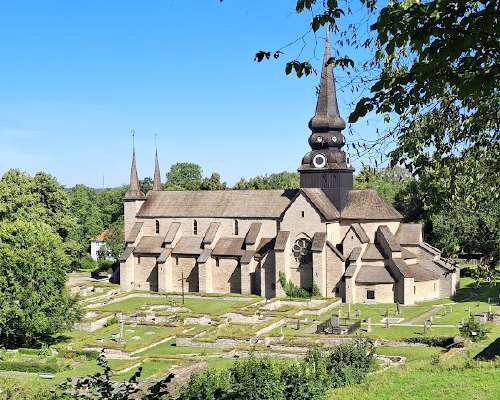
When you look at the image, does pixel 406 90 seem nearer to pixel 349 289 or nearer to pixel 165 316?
pixel 165 316

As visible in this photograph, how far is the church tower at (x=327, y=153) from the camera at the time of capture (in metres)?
51.2

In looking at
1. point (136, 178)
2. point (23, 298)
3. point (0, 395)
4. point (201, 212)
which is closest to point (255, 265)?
point (201, 212)

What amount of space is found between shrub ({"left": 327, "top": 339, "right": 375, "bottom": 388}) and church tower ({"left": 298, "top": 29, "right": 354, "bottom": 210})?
26.5m

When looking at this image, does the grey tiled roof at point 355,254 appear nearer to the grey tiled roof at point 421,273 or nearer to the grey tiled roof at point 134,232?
the grey tiled roof at point 421,273

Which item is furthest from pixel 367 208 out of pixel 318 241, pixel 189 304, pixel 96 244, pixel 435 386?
pixel 96 244

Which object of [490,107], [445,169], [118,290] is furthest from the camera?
[118,290]

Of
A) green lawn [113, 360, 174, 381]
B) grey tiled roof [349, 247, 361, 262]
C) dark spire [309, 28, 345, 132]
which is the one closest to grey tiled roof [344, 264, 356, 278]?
grey tiled roof [349, 247, 361, 262]

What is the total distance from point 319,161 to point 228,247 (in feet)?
34.4

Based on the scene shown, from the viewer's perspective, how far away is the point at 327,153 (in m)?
51.6

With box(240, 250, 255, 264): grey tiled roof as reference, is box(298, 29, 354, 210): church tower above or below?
above

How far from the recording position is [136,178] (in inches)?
2336

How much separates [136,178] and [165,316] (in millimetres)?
20005

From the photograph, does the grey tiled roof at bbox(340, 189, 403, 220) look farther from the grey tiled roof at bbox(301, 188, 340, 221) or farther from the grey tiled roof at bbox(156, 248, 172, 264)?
the grey tiled roof at bbox(156, 248, 172, 264)

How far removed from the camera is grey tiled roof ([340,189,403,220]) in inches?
2000
